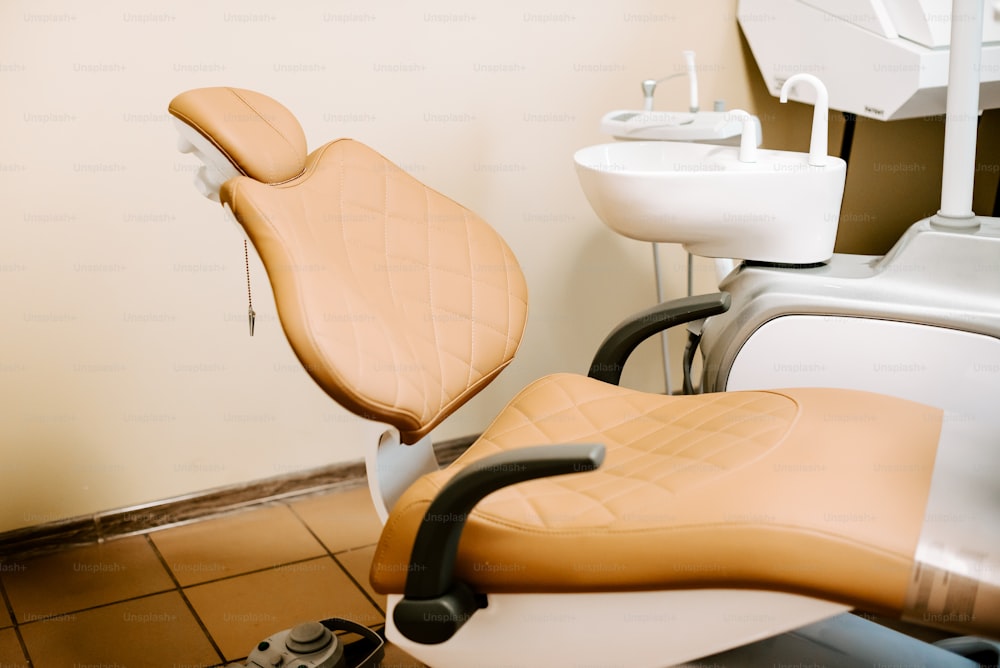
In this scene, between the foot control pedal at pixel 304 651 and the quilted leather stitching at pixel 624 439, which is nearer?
the quilted leather stitching at pixel 624 439

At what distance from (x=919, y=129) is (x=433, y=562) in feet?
8.31

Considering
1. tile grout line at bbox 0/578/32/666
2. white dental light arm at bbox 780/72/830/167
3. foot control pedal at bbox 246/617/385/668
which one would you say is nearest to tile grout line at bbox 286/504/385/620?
foot control pedal at bbox 246/617/385/668

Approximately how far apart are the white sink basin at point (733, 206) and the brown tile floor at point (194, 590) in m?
0.97

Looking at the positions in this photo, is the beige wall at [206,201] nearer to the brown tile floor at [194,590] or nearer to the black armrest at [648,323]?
the brown tile floor at [194,590]

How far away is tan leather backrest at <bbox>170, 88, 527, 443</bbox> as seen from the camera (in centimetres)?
118

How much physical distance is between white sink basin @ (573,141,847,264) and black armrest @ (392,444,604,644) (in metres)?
0.90

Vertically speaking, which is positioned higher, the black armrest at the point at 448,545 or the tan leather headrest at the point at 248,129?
the tan leather headrest at the point at 248,129

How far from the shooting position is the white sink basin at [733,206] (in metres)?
1.80

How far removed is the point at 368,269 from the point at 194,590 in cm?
100

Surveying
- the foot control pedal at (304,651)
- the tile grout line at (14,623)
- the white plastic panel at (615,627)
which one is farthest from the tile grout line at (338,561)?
the white plastic panel at (615,627)

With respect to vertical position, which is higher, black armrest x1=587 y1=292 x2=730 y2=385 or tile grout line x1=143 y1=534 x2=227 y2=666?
black armrest x1=587 y1=292 x2=730 y2=385

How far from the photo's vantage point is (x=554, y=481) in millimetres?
1293

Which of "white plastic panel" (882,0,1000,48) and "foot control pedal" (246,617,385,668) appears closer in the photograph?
"foot control pedal" (246,617,385,668)

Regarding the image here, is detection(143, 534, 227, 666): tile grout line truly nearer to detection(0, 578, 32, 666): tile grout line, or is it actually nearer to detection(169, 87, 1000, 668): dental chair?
detection(0, 578, 32, 666): tile grout line
